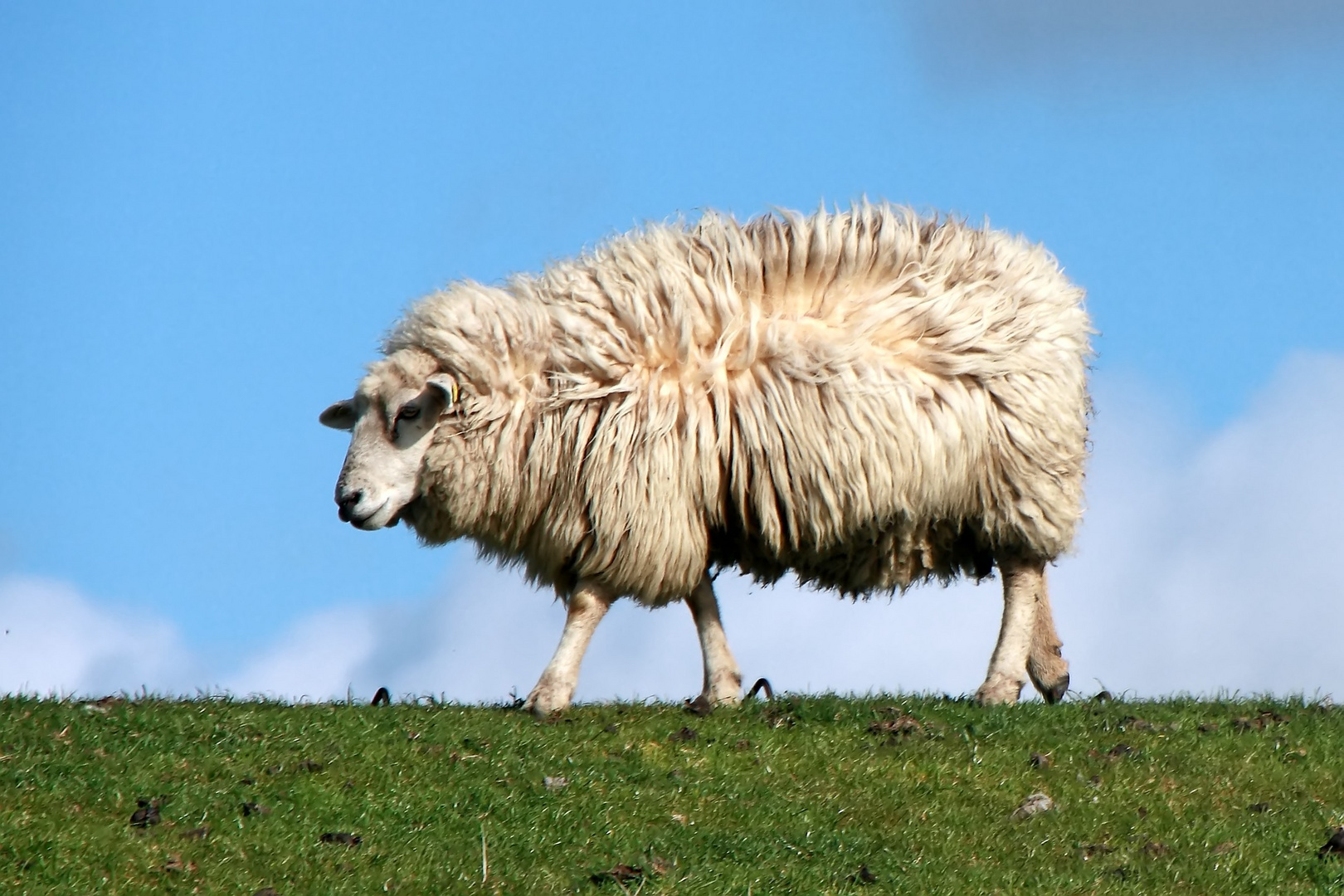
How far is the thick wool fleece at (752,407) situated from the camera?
421 inches

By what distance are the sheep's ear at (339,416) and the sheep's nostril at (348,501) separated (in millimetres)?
823

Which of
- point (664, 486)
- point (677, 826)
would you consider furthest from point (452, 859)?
point (664, 486)

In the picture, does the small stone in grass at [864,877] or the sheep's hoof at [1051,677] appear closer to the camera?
the small stone in grass at [864,877]

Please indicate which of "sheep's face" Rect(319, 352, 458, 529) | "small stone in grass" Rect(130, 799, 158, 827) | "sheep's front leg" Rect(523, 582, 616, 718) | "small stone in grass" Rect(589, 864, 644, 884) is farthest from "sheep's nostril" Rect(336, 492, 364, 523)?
"small stone in grass" Rect(589, 864, 644, 884)

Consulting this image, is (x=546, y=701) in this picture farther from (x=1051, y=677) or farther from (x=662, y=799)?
(x=1051, y=677)

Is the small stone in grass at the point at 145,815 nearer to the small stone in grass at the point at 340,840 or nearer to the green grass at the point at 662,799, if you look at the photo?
the green grass at the point at 662,799

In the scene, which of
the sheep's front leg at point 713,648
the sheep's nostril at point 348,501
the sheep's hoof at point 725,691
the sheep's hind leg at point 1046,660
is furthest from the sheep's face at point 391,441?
the sheep's hind leg at point 1046,660

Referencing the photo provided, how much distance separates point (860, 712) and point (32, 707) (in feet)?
15.4

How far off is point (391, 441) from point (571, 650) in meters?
1.67

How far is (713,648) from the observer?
→ 1131cm

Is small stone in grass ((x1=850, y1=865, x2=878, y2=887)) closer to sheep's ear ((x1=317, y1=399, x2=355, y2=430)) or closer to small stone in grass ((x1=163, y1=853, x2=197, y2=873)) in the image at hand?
small stone in grass ((x1=163, y1=853, x2=197, y2=873))

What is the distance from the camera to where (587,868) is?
8211 mm

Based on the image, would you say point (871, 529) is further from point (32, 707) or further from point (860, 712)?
point (32, 707)

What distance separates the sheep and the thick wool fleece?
0.01m
